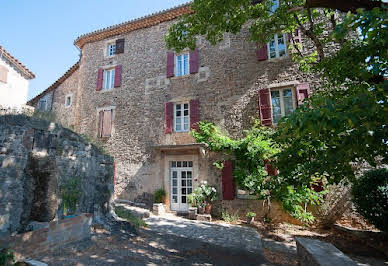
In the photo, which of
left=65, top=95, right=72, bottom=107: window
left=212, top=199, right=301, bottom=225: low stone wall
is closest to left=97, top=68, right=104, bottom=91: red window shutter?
left=65, top=95, right=72, bottom=107: window

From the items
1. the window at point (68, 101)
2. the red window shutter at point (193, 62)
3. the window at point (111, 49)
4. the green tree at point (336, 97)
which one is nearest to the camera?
the green tree at point (336, 97)

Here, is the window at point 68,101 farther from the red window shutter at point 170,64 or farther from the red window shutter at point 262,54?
the red window shutter at point 262,54

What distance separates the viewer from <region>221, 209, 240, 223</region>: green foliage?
743cm

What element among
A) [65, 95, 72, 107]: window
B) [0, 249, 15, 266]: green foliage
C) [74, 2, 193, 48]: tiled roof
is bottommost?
[0, 249, 15, 266]: green foliage

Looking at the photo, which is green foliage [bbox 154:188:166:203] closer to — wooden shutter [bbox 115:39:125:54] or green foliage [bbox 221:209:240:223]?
green foliage [bbox 221:209:240:223]

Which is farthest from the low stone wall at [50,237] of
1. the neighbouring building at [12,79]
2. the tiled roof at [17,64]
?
the tiled roof at [17,64]

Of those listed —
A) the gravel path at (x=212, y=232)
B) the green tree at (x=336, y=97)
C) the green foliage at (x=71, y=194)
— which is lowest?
the gravel path at (x=212, y=232)

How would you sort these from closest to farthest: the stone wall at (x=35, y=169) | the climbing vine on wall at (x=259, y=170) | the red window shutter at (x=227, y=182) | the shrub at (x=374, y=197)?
the stone wall at (x=35, y=169) < the shrub at (x=374, y=197) < the climbing vine on wall at (x=259, y=170) < the red window shutter at (x=227, y=182)

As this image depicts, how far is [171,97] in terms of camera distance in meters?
9.77

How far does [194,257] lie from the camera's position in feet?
13.1

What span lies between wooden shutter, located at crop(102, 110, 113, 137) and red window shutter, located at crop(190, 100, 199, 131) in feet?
14.7

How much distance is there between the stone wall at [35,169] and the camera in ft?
10.7

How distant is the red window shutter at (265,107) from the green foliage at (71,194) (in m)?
6.53

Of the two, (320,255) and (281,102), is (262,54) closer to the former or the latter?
(281,102)
